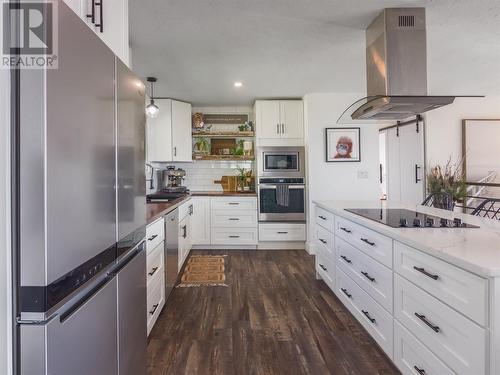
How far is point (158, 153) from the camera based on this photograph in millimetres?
4715

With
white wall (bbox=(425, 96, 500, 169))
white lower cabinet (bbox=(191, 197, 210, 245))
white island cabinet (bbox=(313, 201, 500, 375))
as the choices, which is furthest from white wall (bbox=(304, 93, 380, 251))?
white island cabinet (bbox=(313, 201, 500, 375))

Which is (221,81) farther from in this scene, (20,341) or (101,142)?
(20,341)

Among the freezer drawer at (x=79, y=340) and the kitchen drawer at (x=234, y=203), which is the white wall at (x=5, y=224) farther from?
the kitchen drawer at (x=234, y=203)

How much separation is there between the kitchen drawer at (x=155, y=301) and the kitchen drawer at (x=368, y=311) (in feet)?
4.80

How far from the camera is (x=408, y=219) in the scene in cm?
204

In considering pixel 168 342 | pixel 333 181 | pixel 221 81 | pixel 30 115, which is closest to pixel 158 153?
pixel 221 81

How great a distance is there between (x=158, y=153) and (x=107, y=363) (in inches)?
157

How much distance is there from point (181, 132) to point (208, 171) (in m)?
0.85

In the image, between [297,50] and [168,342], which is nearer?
[168,342]

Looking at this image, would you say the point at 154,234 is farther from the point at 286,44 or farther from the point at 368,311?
the point at 286,44

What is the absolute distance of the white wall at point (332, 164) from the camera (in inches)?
175

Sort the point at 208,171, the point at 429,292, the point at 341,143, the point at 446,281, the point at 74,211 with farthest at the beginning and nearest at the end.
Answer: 1. the point at 208,171
2. the point at 341,143
3. the point at 429,292
4. the point at 446,281
5. the point at 74,211

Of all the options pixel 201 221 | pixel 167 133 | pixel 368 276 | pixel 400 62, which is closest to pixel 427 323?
pixel 368 276

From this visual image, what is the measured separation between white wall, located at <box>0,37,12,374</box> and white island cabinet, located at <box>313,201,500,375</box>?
1387 millimetres
